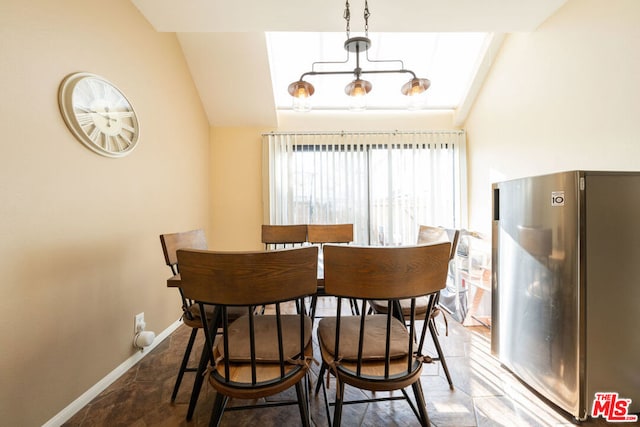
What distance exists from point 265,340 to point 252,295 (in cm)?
43

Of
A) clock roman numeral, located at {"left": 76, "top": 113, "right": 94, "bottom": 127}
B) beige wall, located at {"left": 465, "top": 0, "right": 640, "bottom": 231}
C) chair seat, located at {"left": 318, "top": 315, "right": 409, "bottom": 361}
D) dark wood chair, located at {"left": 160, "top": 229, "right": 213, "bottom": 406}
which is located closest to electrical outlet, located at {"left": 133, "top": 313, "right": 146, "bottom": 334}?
dark wood chair, located at {"left": 160, "top": 229, "right": 213, "bottom": 406}

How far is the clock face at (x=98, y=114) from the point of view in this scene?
4.56 ft

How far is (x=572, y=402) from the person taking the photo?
131 cm

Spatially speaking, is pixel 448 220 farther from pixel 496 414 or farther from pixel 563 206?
pixel 496 414

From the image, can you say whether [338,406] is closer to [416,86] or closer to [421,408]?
[421,408]

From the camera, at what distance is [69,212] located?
1.40m

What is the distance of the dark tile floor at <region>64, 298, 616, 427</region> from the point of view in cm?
133

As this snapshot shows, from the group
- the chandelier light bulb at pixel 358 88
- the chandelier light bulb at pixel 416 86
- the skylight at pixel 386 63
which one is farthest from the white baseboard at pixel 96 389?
the skylight at pixel 386 63

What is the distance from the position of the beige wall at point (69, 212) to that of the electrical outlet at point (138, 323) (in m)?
0.04

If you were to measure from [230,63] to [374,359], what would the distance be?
293 centimetres

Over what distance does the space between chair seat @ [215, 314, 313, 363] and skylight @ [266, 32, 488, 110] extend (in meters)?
2.55

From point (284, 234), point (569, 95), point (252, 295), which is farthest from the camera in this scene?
point (284, 234)

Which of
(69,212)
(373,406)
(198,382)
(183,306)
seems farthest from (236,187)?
(373,406)

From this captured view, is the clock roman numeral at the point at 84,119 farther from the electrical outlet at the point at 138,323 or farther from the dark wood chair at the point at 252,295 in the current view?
the electrical outlet at the point at 138,323
